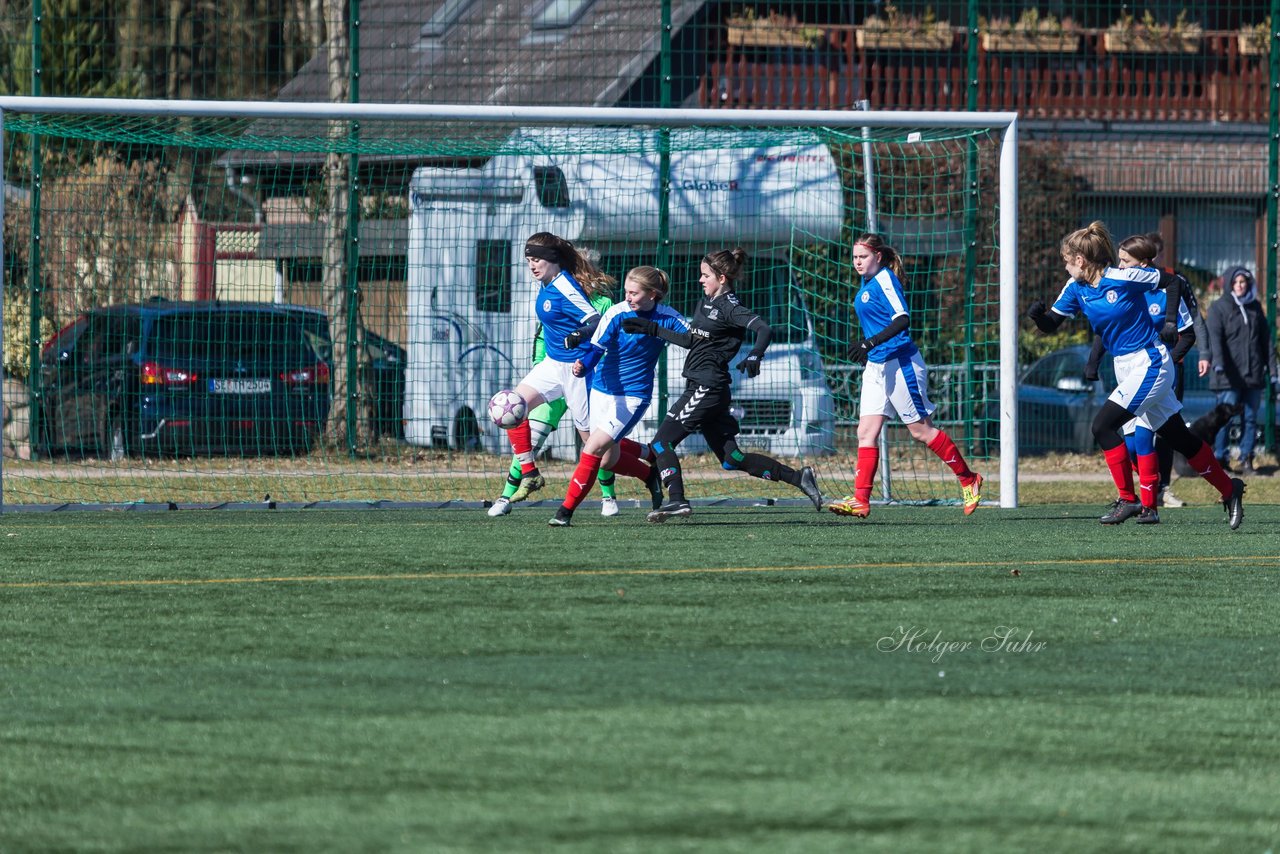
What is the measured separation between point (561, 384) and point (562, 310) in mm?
463

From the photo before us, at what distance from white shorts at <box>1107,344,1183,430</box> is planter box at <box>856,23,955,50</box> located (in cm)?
825

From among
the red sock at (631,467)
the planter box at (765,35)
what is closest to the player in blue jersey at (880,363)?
the red sock at (631,467)

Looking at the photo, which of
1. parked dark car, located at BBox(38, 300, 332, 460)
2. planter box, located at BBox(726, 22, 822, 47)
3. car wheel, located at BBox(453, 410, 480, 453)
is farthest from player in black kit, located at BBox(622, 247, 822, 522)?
planter box, located at BBox(726, 22, 822, 47)

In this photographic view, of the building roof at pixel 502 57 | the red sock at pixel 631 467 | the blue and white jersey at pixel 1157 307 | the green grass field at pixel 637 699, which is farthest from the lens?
the building roof at pixel 502 57

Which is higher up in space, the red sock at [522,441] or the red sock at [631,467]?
the red sock at [522,441]

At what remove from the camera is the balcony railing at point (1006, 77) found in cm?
1739

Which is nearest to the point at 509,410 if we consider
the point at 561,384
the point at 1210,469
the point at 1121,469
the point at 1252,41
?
the point at 561,384

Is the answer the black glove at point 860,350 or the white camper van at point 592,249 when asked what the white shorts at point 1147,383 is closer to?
the black glove at point 860,350

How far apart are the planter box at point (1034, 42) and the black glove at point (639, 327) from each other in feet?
39.7

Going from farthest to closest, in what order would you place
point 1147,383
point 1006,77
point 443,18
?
point 1006,77 → point 443,18 → point 1147,383

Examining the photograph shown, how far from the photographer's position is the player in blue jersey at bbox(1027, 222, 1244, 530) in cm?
983

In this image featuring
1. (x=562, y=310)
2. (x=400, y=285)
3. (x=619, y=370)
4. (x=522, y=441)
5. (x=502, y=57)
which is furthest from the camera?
(x=502, y=57)

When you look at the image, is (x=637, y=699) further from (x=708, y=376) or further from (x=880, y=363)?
(x=880, y=363)

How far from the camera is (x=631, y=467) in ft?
35.0
